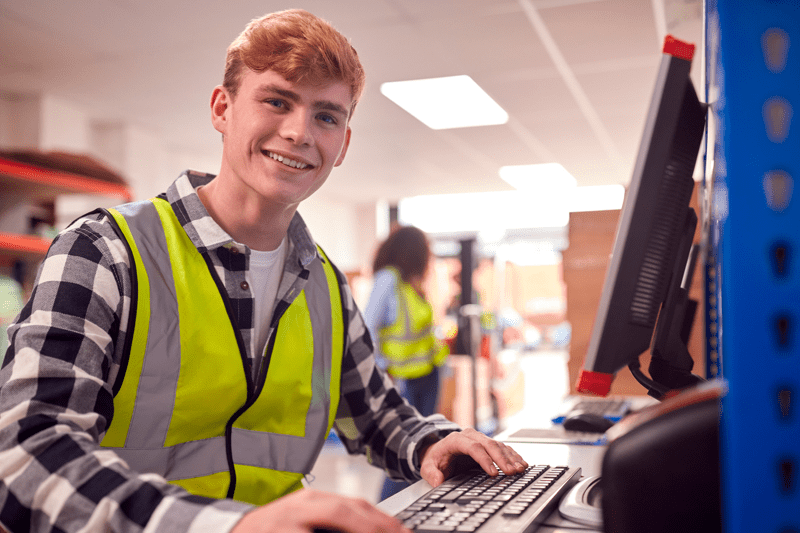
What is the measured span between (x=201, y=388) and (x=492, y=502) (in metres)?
0.42

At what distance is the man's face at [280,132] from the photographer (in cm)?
92

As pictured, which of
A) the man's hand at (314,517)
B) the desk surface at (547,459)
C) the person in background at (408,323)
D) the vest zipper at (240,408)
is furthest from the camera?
the person in background at (408,323)

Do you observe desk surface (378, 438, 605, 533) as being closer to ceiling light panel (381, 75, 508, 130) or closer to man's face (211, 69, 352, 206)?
man's face (211, 69, 352, 206)

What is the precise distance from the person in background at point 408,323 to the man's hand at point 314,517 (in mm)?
2898

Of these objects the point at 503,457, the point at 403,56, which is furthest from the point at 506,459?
the point at 403,56

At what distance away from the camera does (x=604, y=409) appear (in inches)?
56.5

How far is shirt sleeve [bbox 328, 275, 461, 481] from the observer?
3.25 feet

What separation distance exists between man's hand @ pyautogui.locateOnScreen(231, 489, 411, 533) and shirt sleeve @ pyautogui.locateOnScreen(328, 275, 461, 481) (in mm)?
514

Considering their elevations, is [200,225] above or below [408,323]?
above

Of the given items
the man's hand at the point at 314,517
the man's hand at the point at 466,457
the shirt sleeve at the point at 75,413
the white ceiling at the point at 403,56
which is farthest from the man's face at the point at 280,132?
the white ceiling at the point at 403,56

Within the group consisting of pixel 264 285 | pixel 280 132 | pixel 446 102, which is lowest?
pixel 264 285

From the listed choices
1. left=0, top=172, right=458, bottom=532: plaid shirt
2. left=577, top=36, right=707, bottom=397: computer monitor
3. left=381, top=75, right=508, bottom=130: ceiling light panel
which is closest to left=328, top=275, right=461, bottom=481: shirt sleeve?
left=0, top=172, right=458, bottom=532: plaid shirt

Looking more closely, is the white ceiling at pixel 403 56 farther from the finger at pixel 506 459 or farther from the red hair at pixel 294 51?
the finger at pixel 506 459

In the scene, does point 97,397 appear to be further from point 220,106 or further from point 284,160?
point 220,106
